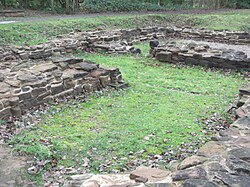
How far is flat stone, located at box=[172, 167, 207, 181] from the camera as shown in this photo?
3480 mm

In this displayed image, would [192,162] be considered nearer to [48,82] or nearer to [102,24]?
[48,82]

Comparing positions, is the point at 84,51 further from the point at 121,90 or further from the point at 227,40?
the point at 227,40

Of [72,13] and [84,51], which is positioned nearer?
[84,51]

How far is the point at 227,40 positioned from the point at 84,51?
8711 millimetres

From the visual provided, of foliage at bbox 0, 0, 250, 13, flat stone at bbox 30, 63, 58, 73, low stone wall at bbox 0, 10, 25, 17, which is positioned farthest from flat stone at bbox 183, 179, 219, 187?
foliage at bbox 0, 0, 250, 13

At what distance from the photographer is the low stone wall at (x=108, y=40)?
40.7 ft

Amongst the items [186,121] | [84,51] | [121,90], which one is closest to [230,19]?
[84,51]

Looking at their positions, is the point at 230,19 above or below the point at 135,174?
above

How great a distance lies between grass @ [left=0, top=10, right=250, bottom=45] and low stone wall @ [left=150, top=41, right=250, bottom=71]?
522 centimetres

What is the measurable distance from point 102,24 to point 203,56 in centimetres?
795

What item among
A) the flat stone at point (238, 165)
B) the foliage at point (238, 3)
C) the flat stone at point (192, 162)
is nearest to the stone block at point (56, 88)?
the flat stone at point (192, 162)

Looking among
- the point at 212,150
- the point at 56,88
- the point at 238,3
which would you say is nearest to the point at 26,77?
the point at 56,88

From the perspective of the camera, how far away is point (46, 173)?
4.89 meters

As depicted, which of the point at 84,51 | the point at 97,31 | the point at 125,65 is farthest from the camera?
the point at 97,31
